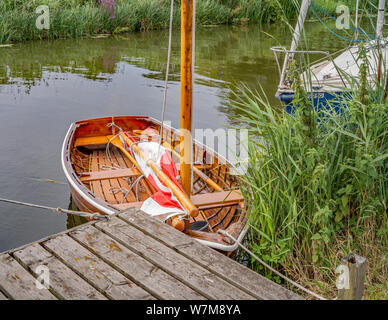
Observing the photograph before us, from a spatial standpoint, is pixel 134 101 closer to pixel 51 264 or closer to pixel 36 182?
pixel 36 182

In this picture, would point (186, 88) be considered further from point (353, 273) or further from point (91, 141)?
point (91, 141)

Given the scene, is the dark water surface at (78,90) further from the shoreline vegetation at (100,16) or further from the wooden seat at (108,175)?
the wooden seat at (108,175)

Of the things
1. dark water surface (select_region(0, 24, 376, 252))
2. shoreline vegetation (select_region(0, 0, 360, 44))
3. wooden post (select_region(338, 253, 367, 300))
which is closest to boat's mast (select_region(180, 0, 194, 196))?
dark water surface (select_region(0, 24, 376, 252))

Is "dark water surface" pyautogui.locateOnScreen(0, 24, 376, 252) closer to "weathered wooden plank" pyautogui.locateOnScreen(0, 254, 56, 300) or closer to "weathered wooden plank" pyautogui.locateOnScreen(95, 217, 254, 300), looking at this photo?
"weathered wooden plank" pyautogui.locateOnScreen(95, 217, 254, 300)

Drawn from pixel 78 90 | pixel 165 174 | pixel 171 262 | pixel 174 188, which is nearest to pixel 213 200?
pixel 174 188

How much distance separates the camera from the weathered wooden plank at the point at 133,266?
8.86ft

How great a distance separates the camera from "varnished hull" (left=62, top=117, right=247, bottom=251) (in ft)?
13.4

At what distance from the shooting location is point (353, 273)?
234cm

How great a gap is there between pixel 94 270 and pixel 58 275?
211mm

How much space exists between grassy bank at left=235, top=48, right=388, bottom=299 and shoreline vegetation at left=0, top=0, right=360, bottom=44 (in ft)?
33.0

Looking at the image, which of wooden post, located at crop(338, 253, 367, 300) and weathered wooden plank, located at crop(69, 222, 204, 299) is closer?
wooden post, located at crop(338, 253, 367, 300)

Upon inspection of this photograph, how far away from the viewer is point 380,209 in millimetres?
3463

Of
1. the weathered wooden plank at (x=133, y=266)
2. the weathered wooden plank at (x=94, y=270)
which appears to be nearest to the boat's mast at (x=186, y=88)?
the weathered wooden plank at (x=133, y=266)

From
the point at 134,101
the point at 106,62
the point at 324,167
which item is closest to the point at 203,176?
the point at 324,167
